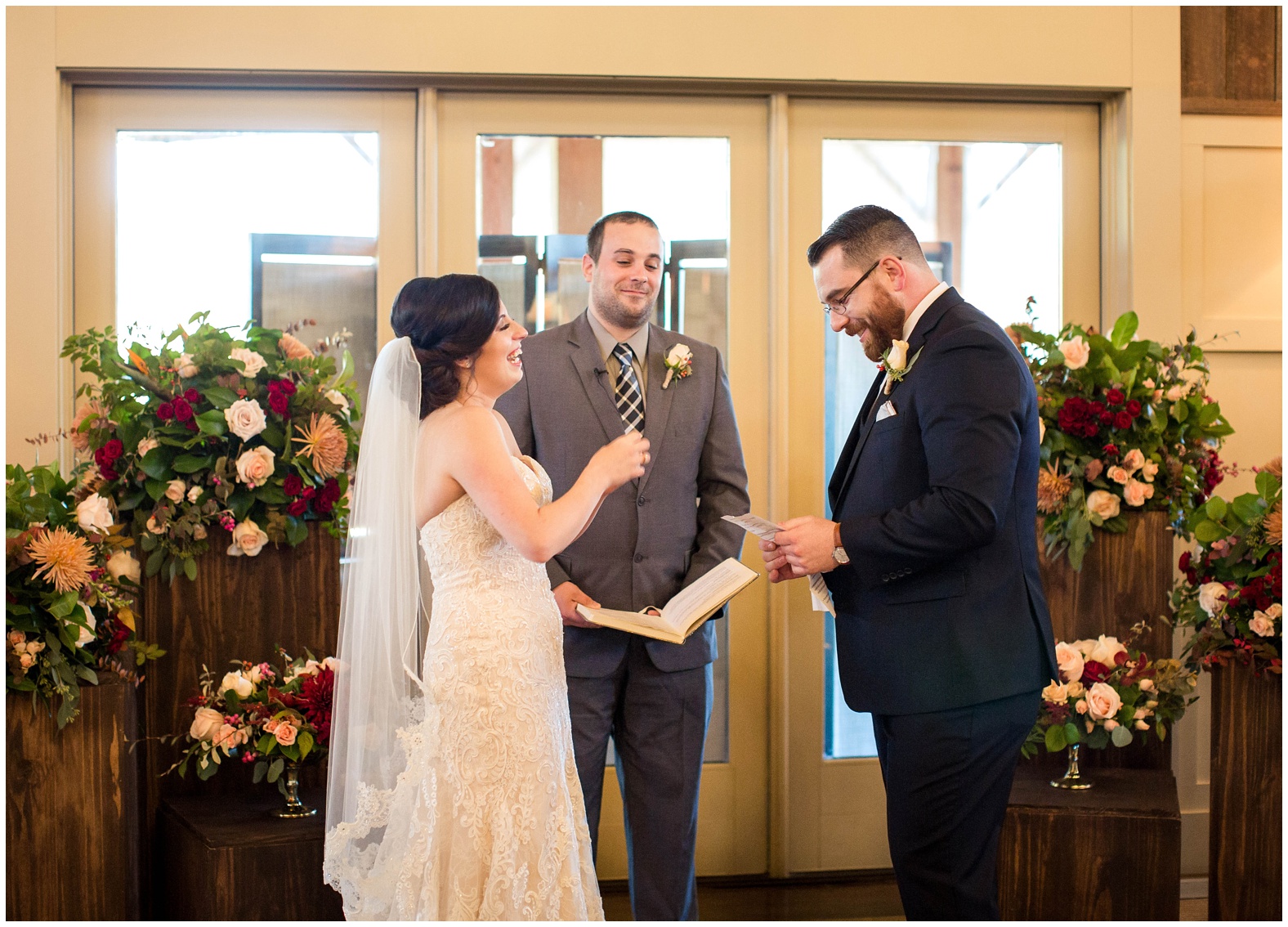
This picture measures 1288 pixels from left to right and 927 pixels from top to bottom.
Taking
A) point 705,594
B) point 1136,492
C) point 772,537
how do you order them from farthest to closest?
1. point 1136,492
2. point 705,594
3. point 772,537

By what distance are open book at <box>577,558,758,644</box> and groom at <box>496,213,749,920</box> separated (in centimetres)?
30

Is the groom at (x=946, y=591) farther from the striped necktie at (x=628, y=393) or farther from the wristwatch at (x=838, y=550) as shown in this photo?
the striped necktie at (x=628, y=393)

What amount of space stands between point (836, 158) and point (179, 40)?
7.73 feet

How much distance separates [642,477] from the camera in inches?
118

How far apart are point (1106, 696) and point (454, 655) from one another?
190 cm

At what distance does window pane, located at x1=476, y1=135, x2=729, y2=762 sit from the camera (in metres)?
3.95

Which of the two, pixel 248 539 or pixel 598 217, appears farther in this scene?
pixel 598 217

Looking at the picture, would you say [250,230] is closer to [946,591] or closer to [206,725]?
[206,725]

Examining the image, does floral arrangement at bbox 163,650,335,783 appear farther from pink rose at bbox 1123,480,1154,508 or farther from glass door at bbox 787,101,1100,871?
pink rose at bbox 1123,480,1154,508

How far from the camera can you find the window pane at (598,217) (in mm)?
3947

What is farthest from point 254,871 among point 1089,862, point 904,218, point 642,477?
point 904,218

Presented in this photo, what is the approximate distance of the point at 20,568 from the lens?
2.76 metres

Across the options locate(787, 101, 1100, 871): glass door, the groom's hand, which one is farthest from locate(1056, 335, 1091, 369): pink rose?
the groom's hand

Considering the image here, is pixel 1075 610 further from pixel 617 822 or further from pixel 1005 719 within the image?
pixel 617 822
